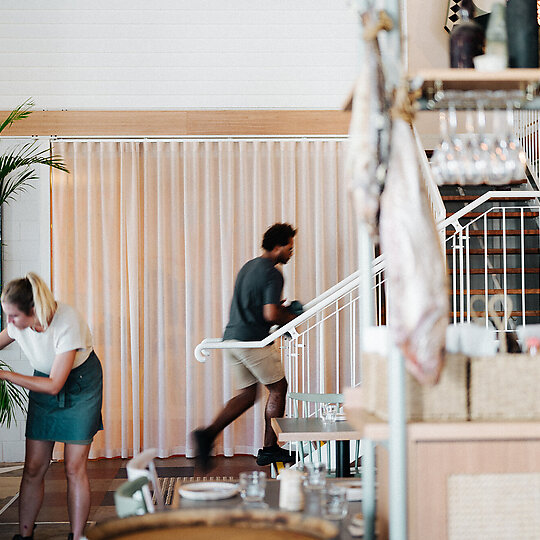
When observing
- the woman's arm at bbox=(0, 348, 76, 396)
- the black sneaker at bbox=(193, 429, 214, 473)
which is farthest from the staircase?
the woman's arm at bbox=(0, 348, 76, 396)

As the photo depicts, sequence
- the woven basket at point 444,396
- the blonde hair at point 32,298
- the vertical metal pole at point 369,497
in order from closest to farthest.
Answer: the woven basket at point 444,396
the vertical metal pole at point 369,497
the blonde hair at point 32,298

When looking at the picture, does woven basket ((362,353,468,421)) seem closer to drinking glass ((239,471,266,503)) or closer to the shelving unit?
the shelving unit

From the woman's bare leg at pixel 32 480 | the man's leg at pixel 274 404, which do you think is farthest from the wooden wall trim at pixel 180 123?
the woman's bare leg at pixel 32 480

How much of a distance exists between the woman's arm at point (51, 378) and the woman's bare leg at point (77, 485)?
1.12 feet

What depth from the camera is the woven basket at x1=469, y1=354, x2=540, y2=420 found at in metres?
2.04

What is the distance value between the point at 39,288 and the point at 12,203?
10.8 feet

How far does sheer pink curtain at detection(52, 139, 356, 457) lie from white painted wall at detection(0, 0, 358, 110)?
0.47 m

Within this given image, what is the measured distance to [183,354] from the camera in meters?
7.00

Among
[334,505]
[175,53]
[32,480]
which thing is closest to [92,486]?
[32,480]

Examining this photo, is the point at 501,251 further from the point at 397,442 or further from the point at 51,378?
the point at 397,442

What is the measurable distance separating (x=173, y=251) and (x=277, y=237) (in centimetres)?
201

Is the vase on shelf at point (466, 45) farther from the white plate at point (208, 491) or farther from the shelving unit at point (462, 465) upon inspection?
the white plate at point (208, 491)

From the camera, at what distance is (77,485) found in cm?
409

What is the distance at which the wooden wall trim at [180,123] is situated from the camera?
700 cm
